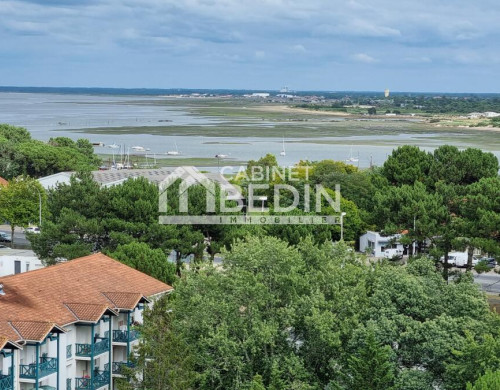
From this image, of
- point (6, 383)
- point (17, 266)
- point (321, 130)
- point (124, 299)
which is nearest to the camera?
point (6, 383)

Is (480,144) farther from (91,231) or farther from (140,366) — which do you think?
(140,366)

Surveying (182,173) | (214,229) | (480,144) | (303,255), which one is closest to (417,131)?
(480,144)

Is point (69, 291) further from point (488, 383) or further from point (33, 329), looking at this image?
point (488, 383)

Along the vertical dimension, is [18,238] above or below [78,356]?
below

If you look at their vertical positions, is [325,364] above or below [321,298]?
below

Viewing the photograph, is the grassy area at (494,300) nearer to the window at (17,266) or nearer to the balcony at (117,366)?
the balcony at (117,366)

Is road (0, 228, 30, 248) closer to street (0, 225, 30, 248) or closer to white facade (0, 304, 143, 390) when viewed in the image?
street (0, 225, 30, 248)

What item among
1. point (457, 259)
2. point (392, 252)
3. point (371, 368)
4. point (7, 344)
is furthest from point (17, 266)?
point (371, 368)

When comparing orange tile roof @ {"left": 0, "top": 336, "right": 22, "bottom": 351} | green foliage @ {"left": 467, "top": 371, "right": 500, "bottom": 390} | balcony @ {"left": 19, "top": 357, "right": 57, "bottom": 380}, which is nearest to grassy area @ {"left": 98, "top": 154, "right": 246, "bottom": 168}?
balcony @ {"left": 19, "top": 357, "right": 57, "bottom": 380}
